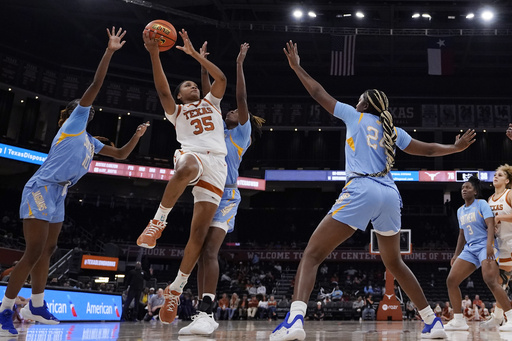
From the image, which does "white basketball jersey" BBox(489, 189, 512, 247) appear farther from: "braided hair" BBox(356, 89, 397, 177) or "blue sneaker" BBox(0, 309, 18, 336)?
"blue sneaker" BBox(0, 309, 18, 336)

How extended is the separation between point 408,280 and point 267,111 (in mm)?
25997

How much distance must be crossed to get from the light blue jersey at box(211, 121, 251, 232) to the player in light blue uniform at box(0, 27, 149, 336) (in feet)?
4.40

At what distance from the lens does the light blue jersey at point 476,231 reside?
628cm

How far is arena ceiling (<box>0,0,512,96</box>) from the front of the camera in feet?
77.9

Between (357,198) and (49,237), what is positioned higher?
(357,198)

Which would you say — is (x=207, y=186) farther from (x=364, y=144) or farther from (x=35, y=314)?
(x=35, y=314)

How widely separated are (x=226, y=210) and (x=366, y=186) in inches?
59.3

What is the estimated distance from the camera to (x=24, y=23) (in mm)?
26047

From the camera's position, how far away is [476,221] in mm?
6418

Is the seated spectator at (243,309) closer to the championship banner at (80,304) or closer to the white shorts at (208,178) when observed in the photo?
the championship banner at (80,304)

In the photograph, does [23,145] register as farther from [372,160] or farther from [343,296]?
[372,160]

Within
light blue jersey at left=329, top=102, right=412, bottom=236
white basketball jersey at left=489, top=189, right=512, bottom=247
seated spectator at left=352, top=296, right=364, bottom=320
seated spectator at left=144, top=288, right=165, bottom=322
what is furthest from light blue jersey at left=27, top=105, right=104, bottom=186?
seated spectator at left=352, top=296, right=364, bottom=320

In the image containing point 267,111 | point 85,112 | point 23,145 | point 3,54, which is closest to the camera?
point 85,112

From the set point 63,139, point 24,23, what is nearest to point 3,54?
point 24,23
